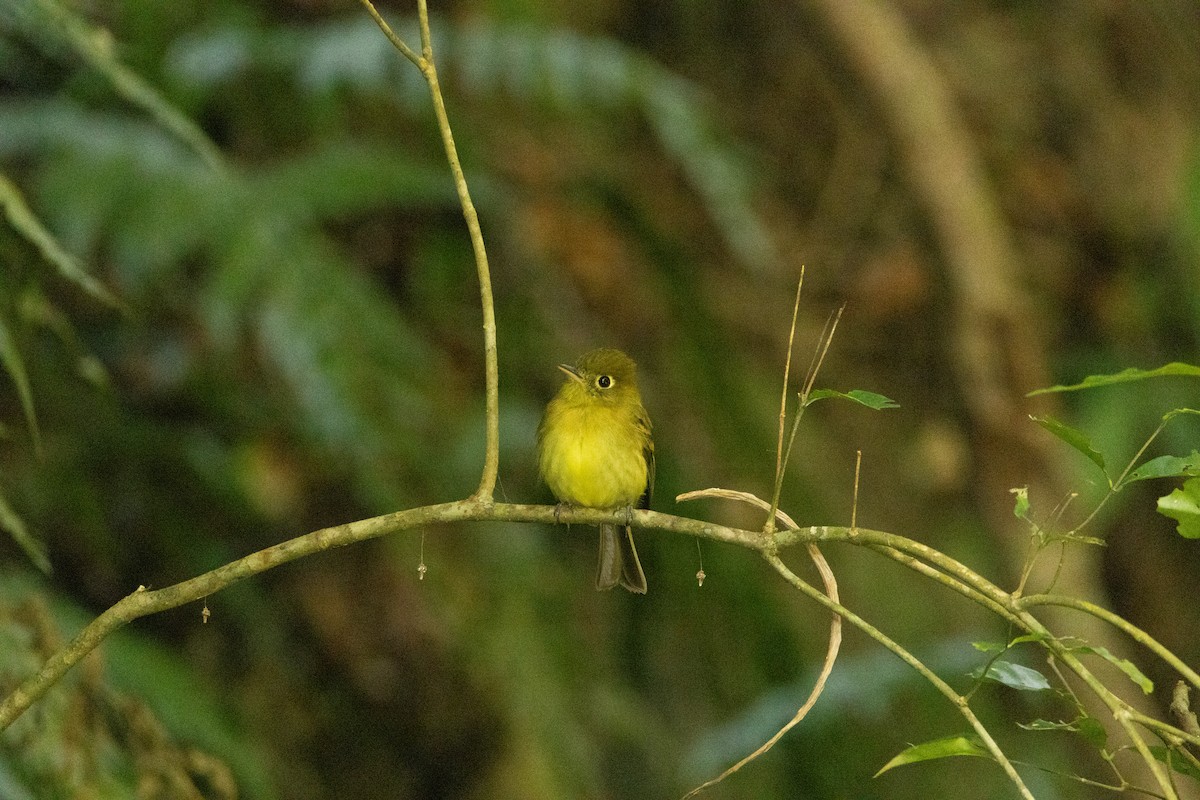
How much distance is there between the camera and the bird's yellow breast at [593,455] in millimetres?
2924

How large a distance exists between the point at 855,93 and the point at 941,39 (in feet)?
5.53

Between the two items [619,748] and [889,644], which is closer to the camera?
[889,644]

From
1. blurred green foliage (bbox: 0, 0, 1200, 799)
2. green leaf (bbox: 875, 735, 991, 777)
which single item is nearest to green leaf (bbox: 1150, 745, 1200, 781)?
green leaf (bbox: 875, 735, 991, 777)

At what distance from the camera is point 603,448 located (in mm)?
2953

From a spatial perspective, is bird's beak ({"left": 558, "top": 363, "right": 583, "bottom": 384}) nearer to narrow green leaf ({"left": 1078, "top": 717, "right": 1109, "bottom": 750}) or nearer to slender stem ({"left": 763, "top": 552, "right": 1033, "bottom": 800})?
slender stem ({"left": 763, "top": 552, "right": 1033, "bottom": 800})

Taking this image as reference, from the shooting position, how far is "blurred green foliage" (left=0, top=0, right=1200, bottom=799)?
3699 millimetres

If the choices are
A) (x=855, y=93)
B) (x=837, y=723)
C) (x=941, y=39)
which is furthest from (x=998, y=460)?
(x=941, y=39)

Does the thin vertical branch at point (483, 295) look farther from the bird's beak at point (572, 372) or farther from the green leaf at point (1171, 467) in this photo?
the bird's beak at point (572, 372)

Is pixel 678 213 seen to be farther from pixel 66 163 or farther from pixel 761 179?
pixel 66 163

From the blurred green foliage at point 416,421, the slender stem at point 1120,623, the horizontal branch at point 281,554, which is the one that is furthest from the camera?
the blurred green foliage at point 416,421

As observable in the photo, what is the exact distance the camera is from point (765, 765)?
4.17 meters

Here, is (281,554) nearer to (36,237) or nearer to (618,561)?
(36,237)

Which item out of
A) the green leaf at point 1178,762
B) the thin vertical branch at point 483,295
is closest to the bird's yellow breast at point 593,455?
the thin vertical branch at point 483,295

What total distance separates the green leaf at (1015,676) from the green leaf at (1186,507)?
209 millimetres
